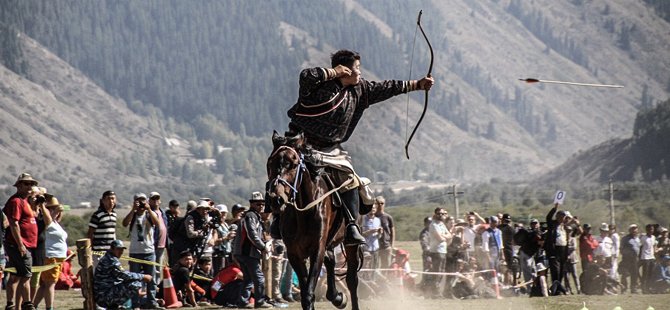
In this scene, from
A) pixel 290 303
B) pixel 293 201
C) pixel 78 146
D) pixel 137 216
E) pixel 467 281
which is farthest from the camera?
pixel 78 146

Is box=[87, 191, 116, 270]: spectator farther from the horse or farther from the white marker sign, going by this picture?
the white marker sign

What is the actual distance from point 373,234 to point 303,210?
35.2ft

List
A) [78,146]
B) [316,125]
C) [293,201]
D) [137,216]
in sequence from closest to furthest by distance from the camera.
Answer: [293,201]
[316,125]
[137,216]
[78,146]

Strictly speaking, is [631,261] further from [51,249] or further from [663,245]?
[51,249]

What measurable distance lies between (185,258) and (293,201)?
25.2 feet

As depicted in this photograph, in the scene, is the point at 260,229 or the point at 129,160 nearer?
the point at 260,229

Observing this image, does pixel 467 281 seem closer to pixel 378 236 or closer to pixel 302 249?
pixel 378 236

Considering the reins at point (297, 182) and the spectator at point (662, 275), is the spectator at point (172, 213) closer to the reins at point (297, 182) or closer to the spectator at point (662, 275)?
the reins at point (297, 182)

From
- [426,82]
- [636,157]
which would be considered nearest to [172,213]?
[426,82]

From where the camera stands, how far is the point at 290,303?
909 inches

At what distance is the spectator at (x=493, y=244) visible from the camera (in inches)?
1111

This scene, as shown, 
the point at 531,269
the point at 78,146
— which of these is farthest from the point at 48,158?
the point at 531,269

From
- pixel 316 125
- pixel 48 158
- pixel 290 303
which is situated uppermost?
pixel 48 158

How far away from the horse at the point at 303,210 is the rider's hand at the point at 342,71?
3.92 ft
